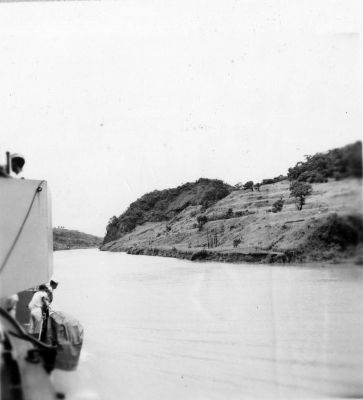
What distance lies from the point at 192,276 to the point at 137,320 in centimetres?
885

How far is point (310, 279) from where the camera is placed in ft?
49.8

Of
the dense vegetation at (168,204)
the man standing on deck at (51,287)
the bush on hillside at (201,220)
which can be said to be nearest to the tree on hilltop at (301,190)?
the dense vegetation at (168,204)

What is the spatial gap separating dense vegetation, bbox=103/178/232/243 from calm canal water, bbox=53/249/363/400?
157 inches

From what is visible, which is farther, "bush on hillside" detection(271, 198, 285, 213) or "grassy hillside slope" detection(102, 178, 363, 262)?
"bush on hillside" detection(271, 198, 285, 213)

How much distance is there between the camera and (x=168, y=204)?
21844 millimetres

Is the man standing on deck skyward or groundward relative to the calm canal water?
skyward

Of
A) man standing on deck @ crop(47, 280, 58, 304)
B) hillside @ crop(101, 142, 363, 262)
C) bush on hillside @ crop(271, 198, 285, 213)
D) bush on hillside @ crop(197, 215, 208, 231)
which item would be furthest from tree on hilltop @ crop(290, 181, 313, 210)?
man standing on deck @ crop(47, 280, 58, 304)

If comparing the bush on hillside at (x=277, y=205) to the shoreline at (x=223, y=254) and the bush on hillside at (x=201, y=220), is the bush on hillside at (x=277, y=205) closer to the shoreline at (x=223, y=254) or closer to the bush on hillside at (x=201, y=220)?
the shoreline at (x=223, y=254)

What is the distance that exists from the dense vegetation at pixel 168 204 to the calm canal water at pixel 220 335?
3.98 meters

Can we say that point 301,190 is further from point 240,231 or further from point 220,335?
point 220,335

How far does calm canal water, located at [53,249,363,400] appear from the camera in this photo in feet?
14.9

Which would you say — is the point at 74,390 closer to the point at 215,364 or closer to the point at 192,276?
the point at 215,364

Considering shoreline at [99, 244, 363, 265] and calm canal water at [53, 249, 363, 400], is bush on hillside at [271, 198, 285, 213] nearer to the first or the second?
shoreline at [99, 244, 363, 265]

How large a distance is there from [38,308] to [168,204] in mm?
17514
